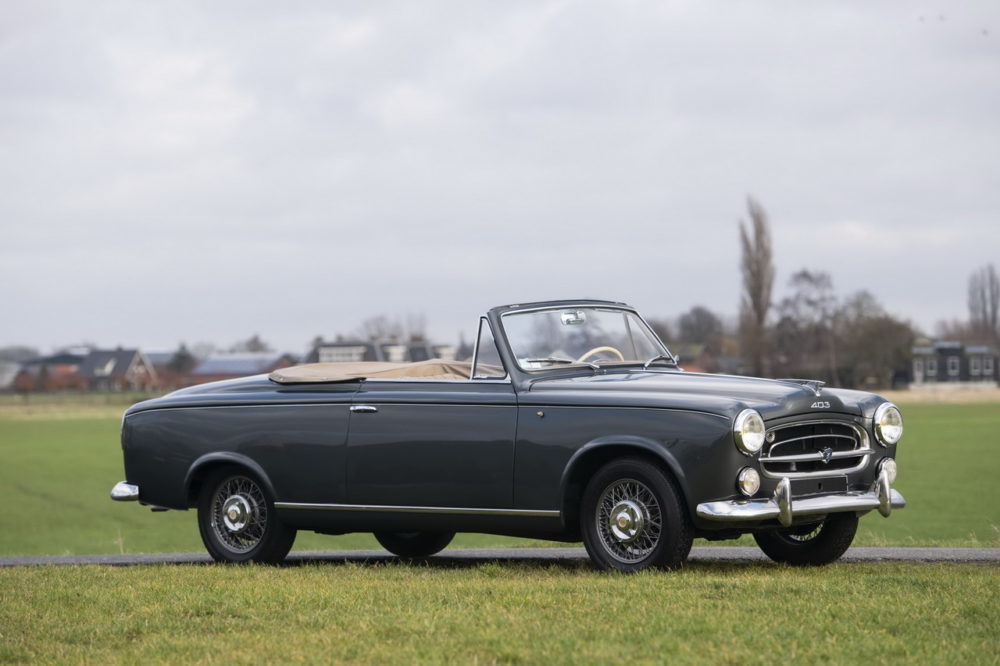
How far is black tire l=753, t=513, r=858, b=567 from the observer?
909 cm

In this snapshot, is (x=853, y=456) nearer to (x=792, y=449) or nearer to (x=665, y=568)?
(x=792, y=449)

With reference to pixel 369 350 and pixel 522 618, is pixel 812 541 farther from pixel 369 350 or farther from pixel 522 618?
pixel 369 350

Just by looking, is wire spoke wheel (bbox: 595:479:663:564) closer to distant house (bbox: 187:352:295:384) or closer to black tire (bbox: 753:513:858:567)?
black tire (bbox: 753:513:858:567)

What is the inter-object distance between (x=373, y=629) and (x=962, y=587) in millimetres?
3171

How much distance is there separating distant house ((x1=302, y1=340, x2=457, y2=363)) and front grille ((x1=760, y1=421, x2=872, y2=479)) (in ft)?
272

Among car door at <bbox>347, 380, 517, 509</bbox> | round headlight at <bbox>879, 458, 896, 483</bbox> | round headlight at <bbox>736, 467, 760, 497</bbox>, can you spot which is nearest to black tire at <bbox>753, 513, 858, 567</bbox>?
round headlight at <bbox>879, 458, 896, 483</bbox>

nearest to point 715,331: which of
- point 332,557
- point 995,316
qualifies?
point 995,316

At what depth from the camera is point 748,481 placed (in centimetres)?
795

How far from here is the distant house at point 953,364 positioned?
415 ft

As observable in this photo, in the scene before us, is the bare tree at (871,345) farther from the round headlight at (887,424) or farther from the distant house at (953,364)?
the round headlight at (887,424)

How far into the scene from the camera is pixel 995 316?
149750 mm

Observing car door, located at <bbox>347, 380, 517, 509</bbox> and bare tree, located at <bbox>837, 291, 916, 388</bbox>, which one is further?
bare tree, located at <bbox>837, 291, 916, 388</bbox>

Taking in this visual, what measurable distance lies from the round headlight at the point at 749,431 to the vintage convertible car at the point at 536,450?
0.01 m

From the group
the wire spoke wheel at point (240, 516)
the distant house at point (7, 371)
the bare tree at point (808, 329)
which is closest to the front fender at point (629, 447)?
the wire spoke wheel at point (240, 516)
